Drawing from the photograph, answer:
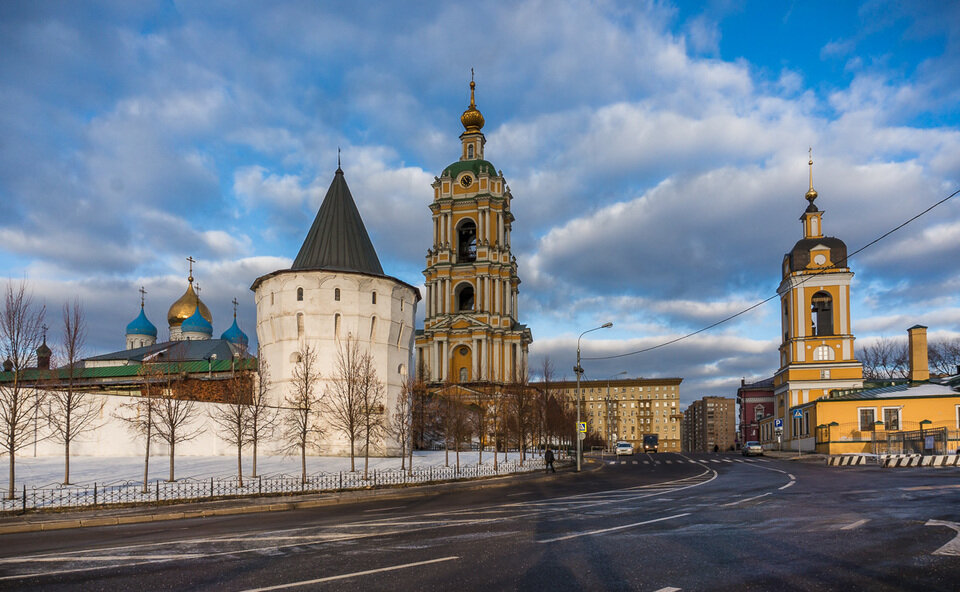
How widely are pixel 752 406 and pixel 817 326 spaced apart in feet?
135

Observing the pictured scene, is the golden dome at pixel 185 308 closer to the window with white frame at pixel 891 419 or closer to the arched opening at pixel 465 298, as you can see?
the arched opening at pixel 465 298

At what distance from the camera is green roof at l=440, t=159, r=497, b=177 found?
91356 millimetres

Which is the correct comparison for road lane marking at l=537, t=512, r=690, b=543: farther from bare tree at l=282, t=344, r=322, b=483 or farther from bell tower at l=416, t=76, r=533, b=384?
bell tower at l=416, t=76, r=533, b=384

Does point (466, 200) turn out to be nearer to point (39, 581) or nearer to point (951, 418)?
point (951, 418)

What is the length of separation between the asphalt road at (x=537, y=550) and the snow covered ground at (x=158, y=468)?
44.5 feet

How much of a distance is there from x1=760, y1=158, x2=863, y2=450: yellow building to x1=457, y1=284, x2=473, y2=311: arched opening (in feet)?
129

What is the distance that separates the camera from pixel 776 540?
10680 millimetres

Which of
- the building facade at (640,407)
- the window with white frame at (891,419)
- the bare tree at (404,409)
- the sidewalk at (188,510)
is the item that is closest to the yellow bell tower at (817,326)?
the window with white frame at (891,419)

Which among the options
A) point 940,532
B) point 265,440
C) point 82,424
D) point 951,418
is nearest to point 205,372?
point 265,440

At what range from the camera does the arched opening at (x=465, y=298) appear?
92.4 meters

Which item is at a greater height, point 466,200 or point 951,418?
point 466,200

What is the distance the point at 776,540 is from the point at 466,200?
80.9m

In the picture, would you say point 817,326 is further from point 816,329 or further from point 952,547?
point 952,547

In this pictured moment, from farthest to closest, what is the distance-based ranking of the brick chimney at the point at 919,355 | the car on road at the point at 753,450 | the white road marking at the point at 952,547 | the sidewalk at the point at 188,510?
the car on road at the point at 753,450 → the brick chimney at the point at 919,355 → the sidewalk at the point at 188,510 → the white road marking at the point at 952,547
